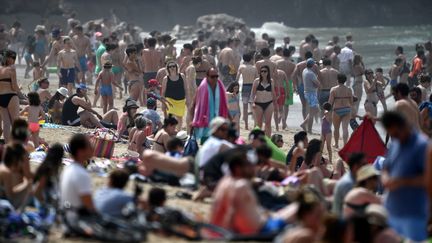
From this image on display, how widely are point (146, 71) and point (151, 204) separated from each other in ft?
37.7

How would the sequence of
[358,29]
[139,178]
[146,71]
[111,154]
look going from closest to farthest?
[139,178], [111,154], [146,71], [358,29]

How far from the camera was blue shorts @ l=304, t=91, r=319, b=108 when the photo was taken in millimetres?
18875

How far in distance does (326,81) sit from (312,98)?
19.4 inches

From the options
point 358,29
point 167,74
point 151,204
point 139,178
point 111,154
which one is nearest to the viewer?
point 151,204

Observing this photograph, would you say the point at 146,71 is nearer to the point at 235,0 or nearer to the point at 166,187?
the point at 166,187

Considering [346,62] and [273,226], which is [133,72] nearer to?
[346,62]

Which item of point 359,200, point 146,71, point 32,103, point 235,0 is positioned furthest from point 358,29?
point 359,200

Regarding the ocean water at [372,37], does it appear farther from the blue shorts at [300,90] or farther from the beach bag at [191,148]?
the beach bag at [191,148]

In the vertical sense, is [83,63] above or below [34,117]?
above

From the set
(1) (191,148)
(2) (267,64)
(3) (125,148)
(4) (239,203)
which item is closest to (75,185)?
(4) (239,203)

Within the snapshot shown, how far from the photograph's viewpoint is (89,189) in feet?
28.9

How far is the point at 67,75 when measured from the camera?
21.7 meters

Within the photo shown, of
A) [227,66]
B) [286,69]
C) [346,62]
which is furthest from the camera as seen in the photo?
[346,62]

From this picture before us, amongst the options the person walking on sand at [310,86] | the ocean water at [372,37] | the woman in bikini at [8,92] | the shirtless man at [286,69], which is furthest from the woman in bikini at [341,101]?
the ocean water at [372,37]
